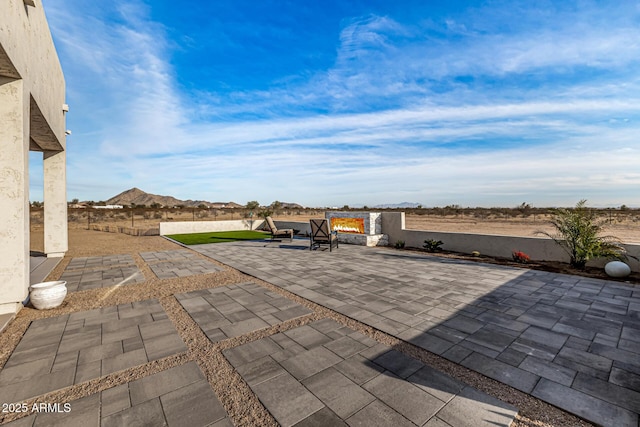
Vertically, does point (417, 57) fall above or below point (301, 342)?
above

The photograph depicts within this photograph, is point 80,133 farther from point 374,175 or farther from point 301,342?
point 374,175

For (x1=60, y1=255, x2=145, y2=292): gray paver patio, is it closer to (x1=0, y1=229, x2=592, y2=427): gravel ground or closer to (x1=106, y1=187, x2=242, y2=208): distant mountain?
(x1=0, y1=229, x2=592, y2=427): gravel ground

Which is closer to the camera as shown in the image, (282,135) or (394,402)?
(394,402)

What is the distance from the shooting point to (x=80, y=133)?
10383mm

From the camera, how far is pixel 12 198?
3.94 metres

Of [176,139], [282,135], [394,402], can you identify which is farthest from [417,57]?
[176,139]

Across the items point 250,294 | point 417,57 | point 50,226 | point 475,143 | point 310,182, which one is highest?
point 417,57

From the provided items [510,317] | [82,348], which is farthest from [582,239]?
[82,348]

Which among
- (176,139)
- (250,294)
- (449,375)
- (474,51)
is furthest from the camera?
(176,139)

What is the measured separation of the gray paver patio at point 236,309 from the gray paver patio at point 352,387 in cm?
54

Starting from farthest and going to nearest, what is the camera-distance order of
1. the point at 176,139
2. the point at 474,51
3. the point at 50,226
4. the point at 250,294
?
1. the point at 176,139
2. the point at 474,51
3. the point at 50,226
4. the point at 250,294

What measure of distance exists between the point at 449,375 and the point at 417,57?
37.8 feet

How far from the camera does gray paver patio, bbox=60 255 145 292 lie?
559 centimetres

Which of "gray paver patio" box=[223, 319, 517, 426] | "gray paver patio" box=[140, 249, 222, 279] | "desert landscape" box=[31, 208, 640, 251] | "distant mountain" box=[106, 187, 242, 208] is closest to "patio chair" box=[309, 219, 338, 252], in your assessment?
"gray paver patio" box=[140, 249, 222, 279]
